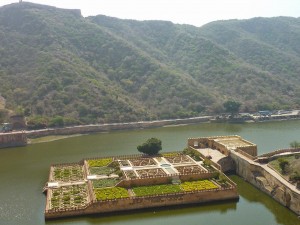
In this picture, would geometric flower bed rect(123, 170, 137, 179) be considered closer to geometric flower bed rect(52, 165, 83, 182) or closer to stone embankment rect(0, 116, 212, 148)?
geometric flower bed rect(52, 165, 83, 182)

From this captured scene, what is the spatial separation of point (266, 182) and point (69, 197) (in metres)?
19.5

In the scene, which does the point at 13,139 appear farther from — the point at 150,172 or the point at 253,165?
the point at 253,165

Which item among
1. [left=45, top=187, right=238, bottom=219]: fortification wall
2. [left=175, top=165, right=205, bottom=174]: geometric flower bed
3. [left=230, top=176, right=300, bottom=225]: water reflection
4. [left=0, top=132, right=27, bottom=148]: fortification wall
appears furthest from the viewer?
[left=0, top=132, right=27, bottom=148]: fortification wall

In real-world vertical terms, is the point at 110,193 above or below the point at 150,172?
below

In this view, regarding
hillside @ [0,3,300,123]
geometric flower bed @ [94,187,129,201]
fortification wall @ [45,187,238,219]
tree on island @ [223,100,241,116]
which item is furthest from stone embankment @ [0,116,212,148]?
fortification wall @ [45,187,238,219]

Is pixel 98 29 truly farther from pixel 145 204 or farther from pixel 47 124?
pixel 145 204

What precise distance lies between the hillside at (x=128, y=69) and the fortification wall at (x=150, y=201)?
44.7 m

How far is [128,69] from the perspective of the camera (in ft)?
351

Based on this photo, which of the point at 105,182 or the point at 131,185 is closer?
the point at 131,185

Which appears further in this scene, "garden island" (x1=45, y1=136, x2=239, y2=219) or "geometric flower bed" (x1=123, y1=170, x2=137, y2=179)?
"geometric flower bed" (x1=123, y1=170, x2=137, y2=179)

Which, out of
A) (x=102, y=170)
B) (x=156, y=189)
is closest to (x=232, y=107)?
(x=102, y=170)

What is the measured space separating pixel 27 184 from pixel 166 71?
2584 inches

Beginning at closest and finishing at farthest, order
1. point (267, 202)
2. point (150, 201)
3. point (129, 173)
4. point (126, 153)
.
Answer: point (150, 201), point (267, 202), point (129, 173), point (126, 153)

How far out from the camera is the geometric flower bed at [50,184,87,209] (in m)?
36.9
